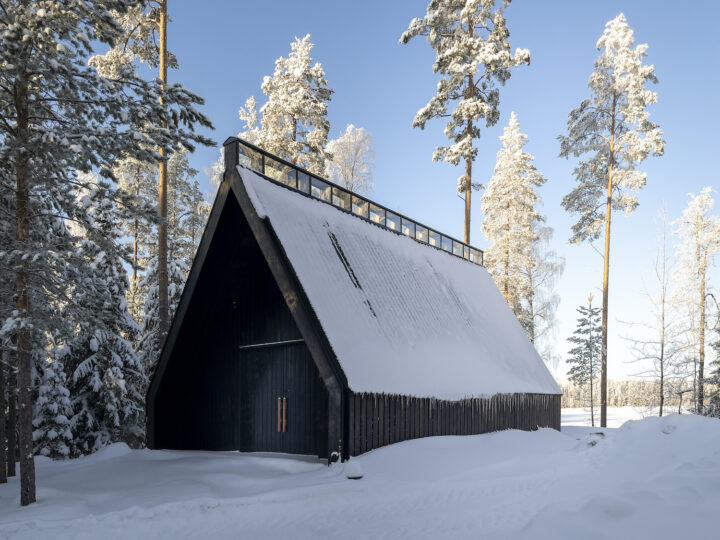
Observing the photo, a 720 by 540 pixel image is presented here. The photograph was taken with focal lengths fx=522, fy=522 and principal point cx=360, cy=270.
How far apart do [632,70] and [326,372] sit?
23.9 meters

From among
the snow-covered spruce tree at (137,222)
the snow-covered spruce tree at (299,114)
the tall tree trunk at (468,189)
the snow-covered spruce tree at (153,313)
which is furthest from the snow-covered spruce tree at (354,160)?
the snow-covered spruce tree at (153,313)

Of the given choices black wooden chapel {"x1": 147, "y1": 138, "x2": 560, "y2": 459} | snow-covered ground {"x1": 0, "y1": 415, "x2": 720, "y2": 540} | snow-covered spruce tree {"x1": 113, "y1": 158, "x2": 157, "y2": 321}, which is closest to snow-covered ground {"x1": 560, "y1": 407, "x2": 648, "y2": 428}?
black wooden chapel {"x1": 147, "y1": 138, "x2": 560, "y2": 459}

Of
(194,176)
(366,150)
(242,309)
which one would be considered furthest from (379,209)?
(194,176)

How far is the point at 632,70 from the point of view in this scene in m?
25.7

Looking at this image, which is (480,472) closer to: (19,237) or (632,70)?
(19,237)

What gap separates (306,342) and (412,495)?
3595 mm

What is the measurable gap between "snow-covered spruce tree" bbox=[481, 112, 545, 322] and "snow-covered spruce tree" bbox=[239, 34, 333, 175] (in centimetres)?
1171

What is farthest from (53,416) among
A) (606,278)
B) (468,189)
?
(606,278)

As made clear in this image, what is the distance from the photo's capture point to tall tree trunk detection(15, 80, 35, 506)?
28.2ft

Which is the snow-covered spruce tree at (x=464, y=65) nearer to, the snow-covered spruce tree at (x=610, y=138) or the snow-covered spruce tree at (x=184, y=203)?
the snow-covered spruce tree at (x=610, y=138)

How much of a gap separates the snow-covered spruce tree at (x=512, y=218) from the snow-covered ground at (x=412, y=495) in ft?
68.5

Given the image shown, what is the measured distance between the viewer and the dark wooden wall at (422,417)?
1069 cm

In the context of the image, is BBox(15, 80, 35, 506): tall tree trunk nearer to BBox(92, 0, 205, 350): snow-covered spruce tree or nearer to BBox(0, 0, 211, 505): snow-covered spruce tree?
BBox(0, 0, 211, 505): snow-covered spruce tree

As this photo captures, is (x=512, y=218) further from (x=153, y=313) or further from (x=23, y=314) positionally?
(x=23, y=314)
